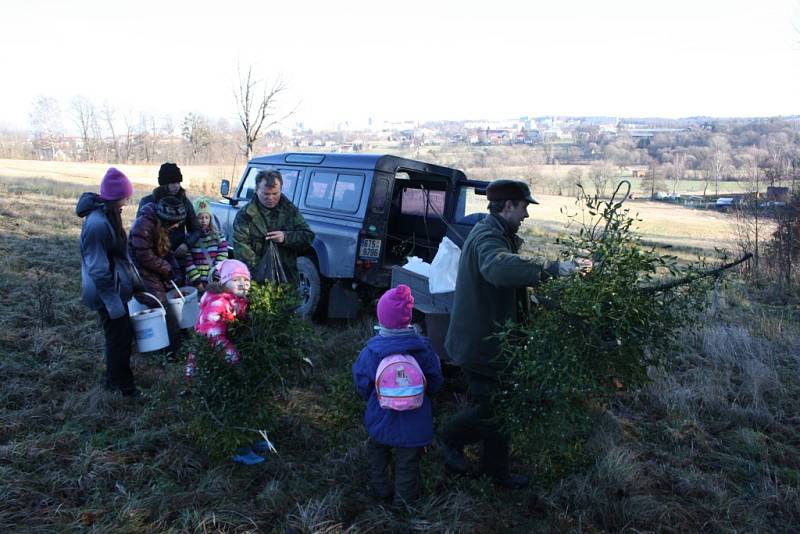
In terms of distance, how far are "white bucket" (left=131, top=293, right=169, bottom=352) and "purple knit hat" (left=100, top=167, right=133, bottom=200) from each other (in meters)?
0.84

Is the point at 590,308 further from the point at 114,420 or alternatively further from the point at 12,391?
the point at 12,391

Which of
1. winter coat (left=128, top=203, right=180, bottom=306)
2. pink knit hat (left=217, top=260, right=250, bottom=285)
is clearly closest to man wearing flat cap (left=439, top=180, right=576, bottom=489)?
pink knit hat (left=217, top=260, right=250, bottom=285)

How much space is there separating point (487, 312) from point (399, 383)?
66 centimetres

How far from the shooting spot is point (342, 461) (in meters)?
3.85

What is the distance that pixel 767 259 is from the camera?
1132 cm

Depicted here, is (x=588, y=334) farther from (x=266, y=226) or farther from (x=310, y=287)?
(x=310, y=287)

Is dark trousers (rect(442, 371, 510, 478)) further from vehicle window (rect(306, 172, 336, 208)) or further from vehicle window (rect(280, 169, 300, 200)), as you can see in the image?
vehicle window (rect(280, 169, 300, 200))

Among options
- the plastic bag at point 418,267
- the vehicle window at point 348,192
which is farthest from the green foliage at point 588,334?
the vehicle window at point 348,192

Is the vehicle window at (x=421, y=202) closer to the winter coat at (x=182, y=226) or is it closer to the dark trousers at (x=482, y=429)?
the winter coat at (x=182, y=226)

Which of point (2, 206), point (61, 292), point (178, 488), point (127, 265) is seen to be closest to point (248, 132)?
point (2, 206)

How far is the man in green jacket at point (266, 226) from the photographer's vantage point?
15.6 feet

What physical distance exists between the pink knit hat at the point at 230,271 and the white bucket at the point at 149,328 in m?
1.11

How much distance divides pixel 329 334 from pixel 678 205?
128 feet

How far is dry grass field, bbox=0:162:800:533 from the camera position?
3244 millimetres
